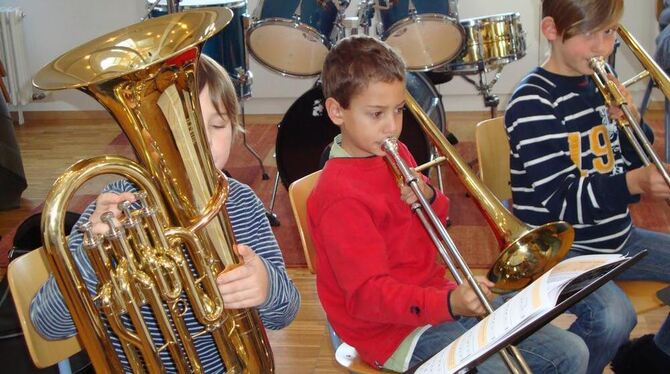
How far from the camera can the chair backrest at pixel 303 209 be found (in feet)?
5.71

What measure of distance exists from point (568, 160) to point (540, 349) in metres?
0.45

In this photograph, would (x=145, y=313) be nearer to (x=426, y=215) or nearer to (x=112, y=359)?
(x=112, y=359)

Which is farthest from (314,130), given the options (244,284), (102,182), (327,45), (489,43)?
(244,284)

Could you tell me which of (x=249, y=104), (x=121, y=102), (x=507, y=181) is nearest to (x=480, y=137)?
(x=507, y=181)

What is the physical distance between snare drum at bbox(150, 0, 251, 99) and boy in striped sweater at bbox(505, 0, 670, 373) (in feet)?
5.81

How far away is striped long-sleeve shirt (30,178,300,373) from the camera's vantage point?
1361 mm

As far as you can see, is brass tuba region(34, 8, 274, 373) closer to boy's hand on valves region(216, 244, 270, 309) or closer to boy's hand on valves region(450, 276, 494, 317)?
boy's hand on valves region(216, 244, 270, 309)

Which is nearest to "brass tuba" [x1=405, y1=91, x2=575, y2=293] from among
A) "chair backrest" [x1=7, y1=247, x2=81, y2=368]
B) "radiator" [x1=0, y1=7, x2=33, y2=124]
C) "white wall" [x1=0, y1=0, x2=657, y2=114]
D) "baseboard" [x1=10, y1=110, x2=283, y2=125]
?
"chair backrest" [x1=7, y1=247, x2=81, y2=368]

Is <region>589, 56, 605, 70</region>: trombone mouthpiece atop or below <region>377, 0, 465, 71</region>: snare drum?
atop

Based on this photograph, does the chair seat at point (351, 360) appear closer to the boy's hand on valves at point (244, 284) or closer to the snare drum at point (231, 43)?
the boy's hand on valves at point (244, 284)

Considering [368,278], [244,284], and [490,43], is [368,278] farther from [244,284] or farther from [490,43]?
[490,43]

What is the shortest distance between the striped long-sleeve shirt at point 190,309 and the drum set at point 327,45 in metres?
1.60

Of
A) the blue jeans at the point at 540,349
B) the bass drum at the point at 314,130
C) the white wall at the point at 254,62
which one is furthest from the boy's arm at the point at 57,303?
the white wall at the point at 254,62

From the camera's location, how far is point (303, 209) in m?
1.78
